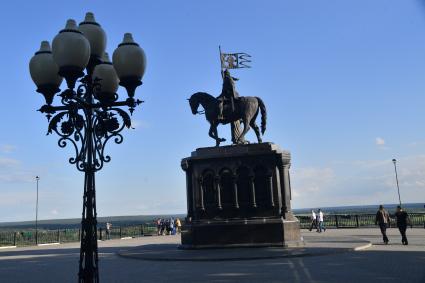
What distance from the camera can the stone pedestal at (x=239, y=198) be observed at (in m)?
18.6

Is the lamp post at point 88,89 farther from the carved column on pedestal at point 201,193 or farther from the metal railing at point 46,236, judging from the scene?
the metal railing at point 46,236

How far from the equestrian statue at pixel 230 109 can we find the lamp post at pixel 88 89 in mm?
12635

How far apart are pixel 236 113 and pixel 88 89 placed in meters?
13.6

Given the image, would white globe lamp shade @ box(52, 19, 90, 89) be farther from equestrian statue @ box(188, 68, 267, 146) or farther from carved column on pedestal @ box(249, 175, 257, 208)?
equestrian statue @ box(188, 68, 267, 146)

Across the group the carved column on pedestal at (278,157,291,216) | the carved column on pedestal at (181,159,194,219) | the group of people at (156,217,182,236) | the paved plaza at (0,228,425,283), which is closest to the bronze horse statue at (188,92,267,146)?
the carved column on pedestal at (181,159,194,219)

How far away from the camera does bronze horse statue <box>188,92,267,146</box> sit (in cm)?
2088

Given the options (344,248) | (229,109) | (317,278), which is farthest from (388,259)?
(229,109)

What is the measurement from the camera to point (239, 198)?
770 inches

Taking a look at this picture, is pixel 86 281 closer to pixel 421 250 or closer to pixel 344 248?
pixel 344 248

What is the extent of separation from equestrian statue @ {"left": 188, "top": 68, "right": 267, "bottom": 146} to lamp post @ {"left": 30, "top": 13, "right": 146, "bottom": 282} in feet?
41.5

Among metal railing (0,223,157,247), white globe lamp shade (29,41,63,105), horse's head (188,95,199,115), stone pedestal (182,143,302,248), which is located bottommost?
metal railing (0,223,157,247)

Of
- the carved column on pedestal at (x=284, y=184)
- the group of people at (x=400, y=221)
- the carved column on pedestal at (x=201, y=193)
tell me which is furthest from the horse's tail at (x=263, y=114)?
the group of people at (x=400, y=221)

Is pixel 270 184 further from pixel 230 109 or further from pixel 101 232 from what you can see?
pixel 101 232

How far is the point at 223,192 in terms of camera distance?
19.8 metres
